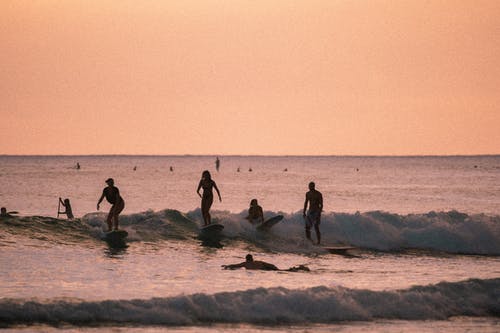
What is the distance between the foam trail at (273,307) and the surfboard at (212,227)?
11590 mm

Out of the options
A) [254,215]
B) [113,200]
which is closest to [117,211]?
[113,200]

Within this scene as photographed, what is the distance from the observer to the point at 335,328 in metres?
21.8

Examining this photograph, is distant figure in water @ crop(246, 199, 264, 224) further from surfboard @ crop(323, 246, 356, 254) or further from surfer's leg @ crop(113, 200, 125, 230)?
surfer's leg @ crop(113, 200, 125, 230)

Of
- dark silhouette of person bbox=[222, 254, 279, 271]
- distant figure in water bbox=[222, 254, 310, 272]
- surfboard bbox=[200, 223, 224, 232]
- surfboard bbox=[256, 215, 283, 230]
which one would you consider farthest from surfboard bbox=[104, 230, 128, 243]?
dark silhouette of person bbox=[222, 254, 279, 271]

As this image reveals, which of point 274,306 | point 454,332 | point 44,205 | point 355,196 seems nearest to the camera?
point 454,332

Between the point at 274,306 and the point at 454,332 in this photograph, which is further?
the point at 274,306

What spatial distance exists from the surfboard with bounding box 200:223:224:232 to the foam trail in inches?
456

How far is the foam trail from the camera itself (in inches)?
853

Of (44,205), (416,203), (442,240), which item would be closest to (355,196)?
(416,203)

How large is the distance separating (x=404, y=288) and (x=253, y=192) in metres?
67.2

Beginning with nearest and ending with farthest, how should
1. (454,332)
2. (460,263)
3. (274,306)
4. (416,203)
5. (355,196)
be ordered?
1. (454,332)
2. (274,306)
3. (460,263)
4. (416,203)
5. (355,196)

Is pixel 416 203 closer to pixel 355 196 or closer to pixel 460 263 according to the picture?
pixel 355 196

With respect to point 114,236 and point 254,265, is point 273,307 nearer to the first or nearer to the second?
point 254,265

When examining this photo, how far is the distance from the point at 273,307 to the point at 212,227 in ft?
41.2
